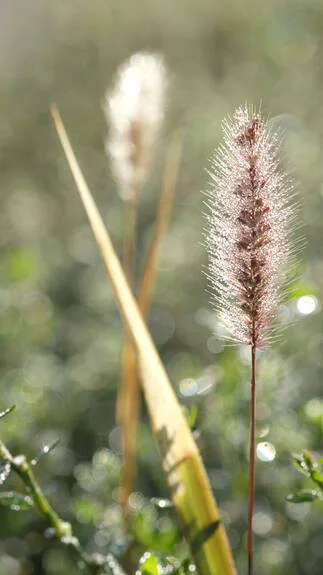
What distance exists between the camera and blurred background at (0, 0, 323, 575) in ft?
5.50

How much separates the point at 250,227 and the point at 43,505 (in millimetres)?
417

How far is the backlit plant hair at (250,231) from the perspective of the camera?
881mm

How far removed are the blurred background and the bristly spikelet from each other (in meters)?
0.23

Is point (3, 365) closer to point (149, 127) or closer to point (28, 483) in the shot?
point (149, 127)

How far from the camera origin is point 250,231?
0.90m

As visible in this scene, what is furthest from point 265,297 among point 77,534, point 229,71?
point 229,71

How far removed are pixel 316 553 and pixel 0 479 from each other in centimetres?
93

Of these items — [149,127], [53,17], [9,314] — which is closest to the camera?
[149,127]

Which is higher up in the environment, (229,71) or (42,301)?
(229,71)

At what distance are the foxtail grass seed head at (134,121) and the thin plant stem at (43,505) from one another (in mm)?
676

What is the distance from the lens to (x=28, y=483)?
101 centimetres

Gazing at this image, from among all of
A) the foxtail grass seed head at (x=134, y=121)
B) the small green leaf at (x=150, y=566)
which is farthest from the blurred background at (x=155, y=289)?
the foxtail grass seed head at (x=134, y=121)

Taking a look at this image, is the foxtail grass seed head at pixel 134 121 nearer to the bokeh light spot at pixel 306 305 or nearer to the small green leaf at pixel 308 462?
the bokeh light spot at pixel 306 305

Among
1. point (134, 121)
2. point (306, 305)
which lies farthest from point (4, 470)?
point (134, 121)
